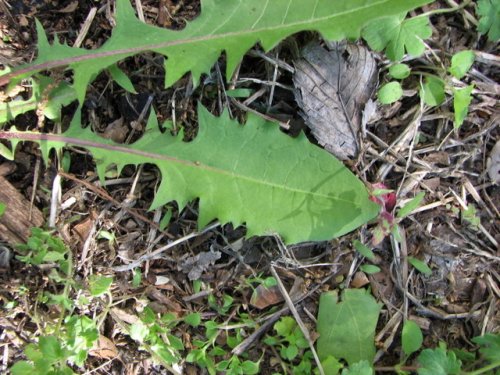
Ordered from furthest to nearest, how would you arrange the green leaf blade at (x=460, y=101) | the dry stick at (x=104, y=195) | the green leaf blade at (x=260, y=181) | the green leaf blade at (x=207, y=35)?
1. the dry stick at (x=104, y=195)
2. the green leaf blade at (x=460, y=101)
3. the green leaf blade at (x=260, y=181)
4. the green leaf blade at (x=207, y=35)

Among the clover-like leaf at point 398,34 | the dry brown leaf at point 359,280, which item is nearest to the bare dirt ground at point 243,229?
the dry brown leaf at point 359,280

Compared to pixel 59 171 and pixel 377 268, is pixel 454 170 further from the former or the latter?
pixel 59 171

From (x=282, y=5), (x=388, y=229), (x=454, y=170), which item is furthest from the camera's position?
(x=454, y=170)

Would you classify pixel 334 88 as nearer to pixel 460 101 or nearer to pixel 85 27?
pixel 460 101

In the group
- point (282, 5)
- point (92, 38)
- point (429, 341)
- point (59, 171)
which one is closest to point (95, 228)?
point (59, 171)

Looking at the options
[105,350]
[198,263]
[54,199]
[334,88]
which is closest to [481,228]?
[334,88]

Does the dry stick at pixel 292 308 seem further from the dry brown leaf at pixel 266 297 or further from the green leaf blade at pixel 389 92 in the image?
the green leaf blade at pixel 389 92
